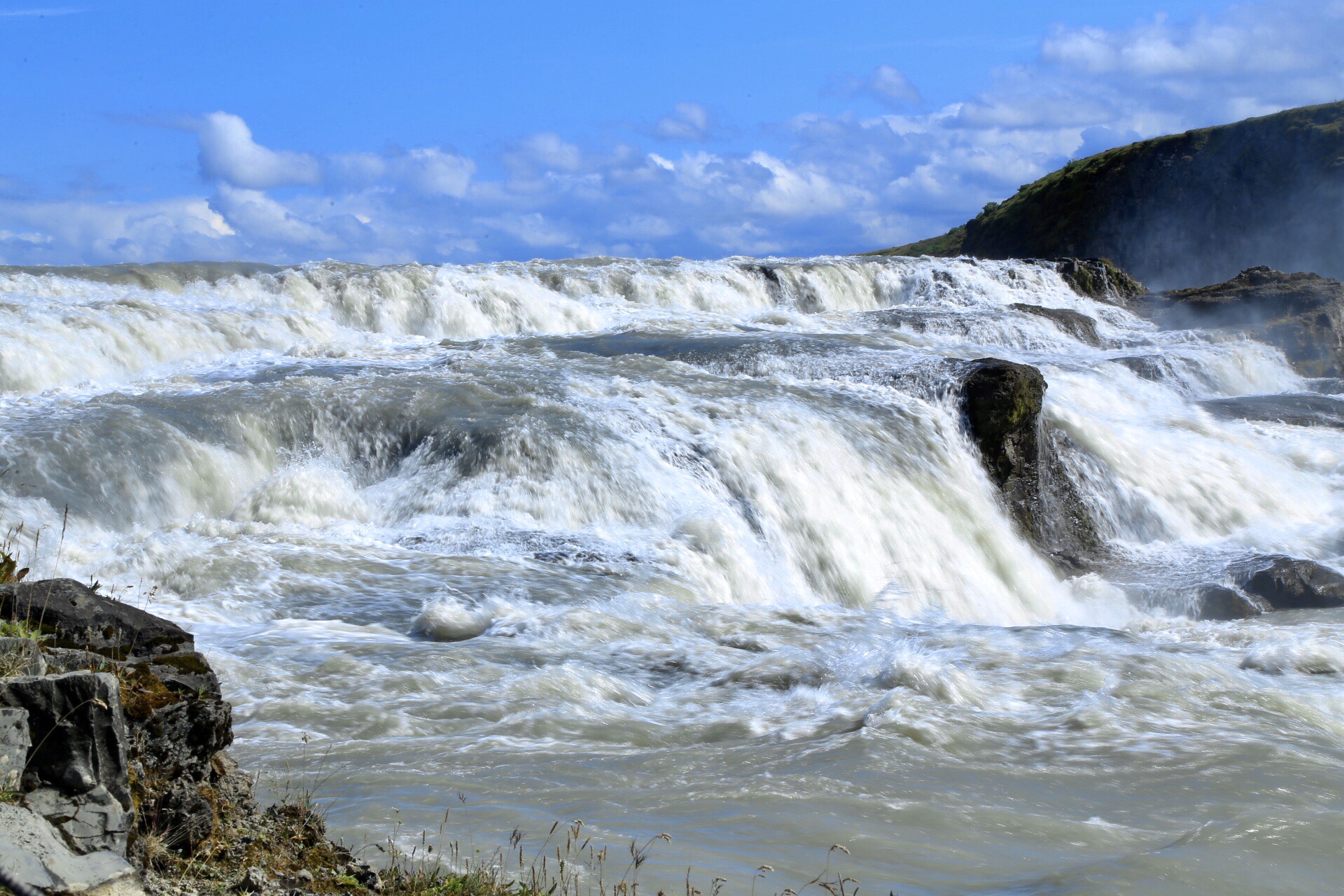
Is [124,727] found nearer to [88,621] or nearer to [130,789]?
[130,789]

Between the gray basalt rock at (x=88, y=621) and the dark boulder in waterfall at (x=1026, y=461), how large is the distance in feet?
→ 36.0

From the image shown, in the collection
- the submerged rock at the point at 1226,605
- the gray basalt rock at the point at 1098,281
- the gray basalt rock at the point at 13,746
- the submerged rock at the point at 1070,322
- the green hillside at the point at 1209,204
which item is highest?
the green hillside at the point at 1209,204

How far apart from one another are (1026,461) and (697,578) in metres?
6.22

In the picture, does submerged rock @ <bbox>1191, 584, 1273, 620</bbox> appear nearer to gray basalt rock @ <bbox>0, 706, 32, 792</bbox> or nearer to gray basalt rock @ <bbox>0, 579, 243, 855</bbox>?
gray basalt rock @ <bbox>0, 579, 243, 855</bbox>

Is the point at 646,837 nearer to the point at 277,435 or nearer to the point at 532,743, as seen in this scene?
the point at 532,743

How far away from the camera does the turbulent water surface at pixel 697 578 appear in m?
4.78

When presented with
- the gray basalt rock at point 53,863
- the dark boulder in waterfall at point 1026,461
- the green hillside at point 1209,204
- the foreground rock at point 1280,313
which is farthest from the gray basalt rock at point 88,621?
the green hillside at point 1209,204

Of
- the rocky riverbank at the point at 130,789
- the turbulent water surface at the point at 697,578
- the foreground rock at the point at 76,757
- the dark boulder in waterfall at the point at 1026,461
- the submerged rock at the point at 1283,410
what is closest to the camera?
the rocky riverbank at the point at 130,789

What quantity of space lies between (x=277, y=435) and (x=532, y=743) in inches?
287

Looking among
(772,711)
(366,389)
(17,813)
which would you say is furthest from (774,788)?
(366,389)

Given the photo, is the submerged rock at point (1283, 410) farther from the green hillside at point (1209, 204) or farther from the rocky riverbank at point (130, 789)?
the green hillside at point (1209, 204)

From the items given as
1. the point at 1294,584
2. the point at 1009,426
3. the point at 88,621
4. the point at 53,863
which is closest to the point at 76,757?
the point at 53,863

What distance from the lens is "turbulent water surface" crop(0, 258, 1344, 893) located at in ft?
15.7

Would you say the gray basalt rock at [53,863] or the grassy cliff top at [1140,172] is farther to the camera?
the grassy cliff top at [1140,172]
